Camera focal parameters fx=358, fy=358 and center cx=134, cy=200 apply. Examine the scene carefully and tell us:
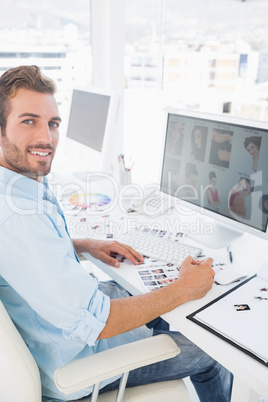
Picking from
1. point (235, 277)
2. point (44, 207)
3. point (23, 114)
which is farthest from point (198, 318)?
point (23, 114)

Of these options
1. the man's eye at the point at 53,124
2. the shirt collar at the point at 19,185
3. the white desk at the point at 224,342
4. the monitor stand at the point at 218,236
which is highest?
the man's eye at the point at 53,124

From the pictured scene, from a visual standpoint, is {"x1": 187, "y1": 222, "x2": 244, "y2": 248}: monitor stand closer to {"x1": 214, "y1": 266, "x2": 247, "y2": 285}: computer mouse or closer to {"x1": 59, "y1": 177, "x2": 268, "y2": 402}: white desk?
{"x1": 59, "y1": 177, "x2": 268, "y2": 402}: white desk

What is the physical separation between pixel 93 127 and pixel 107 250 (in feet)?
2.71

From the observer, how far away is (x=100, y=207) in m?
1.67

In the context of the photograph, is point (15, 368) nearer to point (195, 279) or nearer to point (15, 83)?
point (195, 279)

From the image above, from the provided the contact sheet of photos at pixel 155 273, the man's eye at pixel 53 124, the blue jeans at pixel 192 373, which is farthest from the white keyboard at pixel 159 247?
the man's eye at pixel 53 124

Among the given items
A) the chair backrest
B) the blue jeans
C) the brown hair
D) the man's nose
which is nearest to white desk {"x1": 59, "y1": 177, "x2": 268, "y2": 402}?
the blue jeans

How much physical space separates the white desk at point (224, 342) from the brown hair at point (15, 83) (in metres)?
0.58

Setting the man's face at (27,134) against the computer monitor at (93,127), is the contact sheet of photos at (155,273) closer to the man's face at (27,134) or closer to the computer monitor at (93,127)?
the man's face at (27,134)

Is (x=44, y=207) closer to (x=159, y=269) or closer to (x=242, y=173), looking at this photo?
(x=159, y=269)


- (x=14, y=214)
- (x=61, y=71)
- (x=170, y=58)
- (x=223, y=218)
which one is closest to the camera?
(x=14, y=214)

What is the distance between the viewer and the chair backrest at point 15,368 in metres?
0.75

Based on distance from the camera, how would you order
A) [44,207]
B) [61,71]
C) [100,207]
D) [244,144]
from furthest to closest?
[61,71]
[100,207]
[244,144]
[44,207]

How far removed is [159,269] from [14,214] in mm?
523
